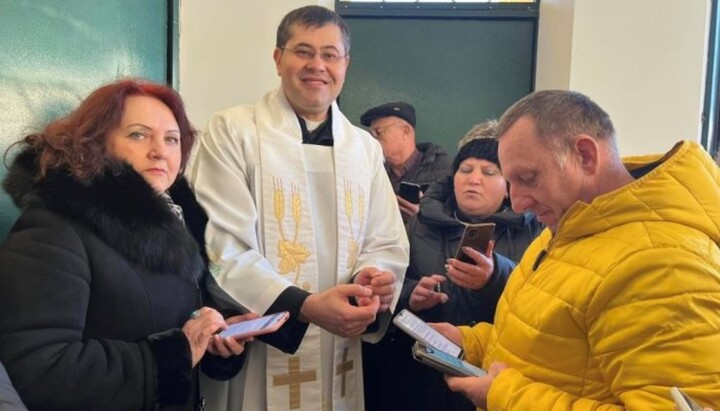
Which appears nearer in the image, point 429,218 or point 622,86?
point 429,218

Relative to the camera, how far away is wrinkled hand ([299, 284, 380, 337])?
1.92m

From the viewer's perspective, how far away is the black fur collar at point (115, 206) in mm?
1450

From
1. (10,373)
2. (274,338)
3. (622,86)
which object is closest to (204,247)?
(274,338)

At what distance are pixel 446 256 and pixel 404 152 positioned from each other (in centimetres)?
118

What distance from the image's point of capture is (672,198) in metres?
1.26

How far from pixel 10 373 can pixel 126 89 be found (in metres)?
0.75

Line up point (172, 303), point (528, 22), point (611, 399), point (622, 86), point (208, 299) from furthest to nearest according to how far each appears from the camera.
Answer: point (528, 22) < point (622, 86) < point (208, 299) < point (172, 303) < point (611, 399)

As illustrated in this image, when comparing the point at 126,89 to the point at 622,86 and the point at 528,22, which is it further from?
the point at 528,22

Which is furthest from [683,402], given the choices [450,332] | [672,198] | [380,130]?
[380,130]

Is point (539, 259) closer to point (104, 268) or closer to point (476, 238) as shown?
point (476, 238)

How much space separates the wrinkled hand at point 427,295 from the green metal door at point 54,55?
4.15ft

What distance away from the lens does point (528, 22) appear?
425cm

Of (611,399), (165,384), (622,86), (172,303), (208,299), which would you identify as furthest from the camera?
(622,86)

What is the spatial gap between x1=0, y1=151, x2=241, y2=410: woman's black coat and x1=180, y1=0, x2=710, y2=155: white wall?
1927 millimetres
